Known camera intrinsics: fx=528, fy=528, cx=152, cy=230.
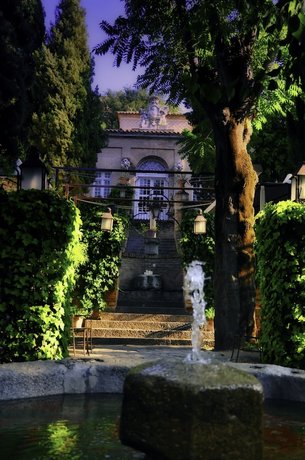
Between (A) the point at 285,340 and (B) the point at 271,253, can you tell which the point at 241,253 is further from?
(A) the point at 285,340

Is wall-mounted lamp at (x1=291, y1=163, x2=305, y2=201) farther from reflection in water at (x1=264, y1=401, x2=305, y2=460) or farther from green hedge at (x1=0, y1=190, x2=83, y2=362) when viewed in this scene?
reflection in water at (x1=264, y1=401, x2=305, y2=460)

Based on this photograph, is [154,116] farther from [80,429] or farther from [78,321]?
[80,429]

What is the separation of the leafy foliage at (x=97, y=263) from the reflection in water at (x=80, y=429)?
10.1 meters

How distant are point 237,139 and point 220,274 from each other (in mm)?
2194

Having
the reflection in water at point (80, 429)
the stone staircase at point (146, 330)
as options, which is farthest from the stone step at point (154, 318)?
the reflection in water at point (80, 429)

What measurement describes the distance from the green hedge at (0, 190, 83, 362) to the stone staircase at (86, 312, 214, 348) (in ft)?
19.6

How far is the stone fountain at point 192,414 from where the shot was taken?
8.74 ft

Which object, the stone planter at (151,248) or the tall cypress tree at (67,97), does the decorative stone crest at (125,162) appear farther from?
the stone planter at (151,248)

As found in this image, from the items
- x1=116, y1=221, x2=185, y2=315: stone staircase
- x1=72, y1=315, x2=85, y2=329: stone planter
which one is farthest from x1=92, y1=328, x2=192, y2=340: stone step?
x1=116, y1=221, x2=185, y2=315: stone staircase

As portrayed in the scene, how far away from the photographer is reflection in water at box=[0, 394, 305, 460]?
3.16m

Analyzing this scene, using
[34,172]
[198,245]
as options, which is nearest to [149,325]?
[198,245]

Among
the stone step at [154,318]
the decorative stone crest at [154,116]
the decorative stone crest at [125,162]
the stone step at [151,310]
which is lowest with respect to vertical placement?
the stone step at [154,318]

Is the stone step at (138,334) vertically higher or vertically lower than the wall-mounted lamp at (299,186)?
lower

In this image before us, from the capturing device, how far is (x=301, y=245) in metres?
6.30
